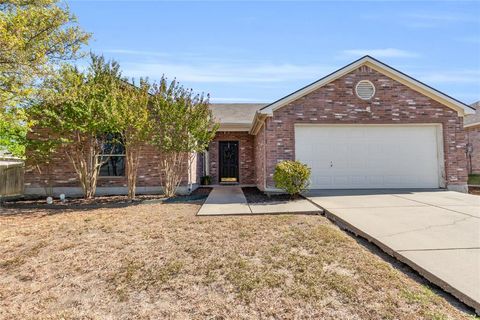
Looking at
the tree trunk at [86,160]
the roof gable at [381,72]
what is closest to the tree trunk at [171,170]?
the tree trunk at [86,160]

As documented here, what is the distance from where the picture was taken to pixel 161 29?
26.5 feet

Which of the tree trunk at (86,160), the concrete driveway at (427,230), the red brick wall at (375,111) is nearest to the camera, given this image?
the concrete driveway at (427,230)

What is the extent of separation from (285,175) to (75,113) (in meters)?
6.98

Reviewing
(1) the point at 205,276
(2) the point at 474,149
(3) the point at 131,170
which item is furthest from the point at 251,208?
(2) the point at 474,149

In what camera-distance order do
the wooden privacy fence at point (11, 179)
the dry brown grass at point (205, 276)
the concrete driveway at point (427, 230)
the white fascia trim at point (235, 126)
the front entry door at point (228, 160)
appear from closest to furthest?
the dry brown grass at point (205, 276) → the concrete driveway at point (427, 230) → the wooden privacy fence at point (11, 179) → the white fascia trim at point (235, 126) → the front entry door at point (228, 160)

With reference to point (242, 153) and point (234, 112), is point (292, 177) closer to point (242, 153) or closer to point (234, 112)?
point (242, 153)

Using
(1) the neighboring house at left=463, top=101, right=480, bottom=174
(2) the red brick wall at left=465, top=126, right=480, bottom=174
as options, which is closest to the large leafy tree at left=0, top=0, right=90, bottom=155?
(1) the neighboring house at left=463, top=101, right=480, bottom=174

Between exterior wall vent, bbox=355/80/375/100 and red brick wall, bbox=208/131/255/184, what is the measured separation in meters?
6.29

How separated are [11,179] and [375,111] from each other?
14132 mm

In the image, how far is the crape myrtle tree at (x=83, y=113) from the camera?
8041 mm

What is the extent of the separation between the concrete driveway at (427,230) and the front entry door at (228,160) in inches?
290

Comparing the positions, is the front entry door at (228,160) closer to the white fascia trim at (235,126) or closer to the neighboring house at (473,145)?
the white fascia trim at (235,126)

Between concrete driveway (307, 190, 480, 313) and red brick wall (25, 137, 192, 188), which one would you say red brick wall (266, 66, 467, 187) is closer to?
concrete driveway (307, 190, 480, 313)

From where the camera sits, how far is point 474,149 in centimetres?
1541
